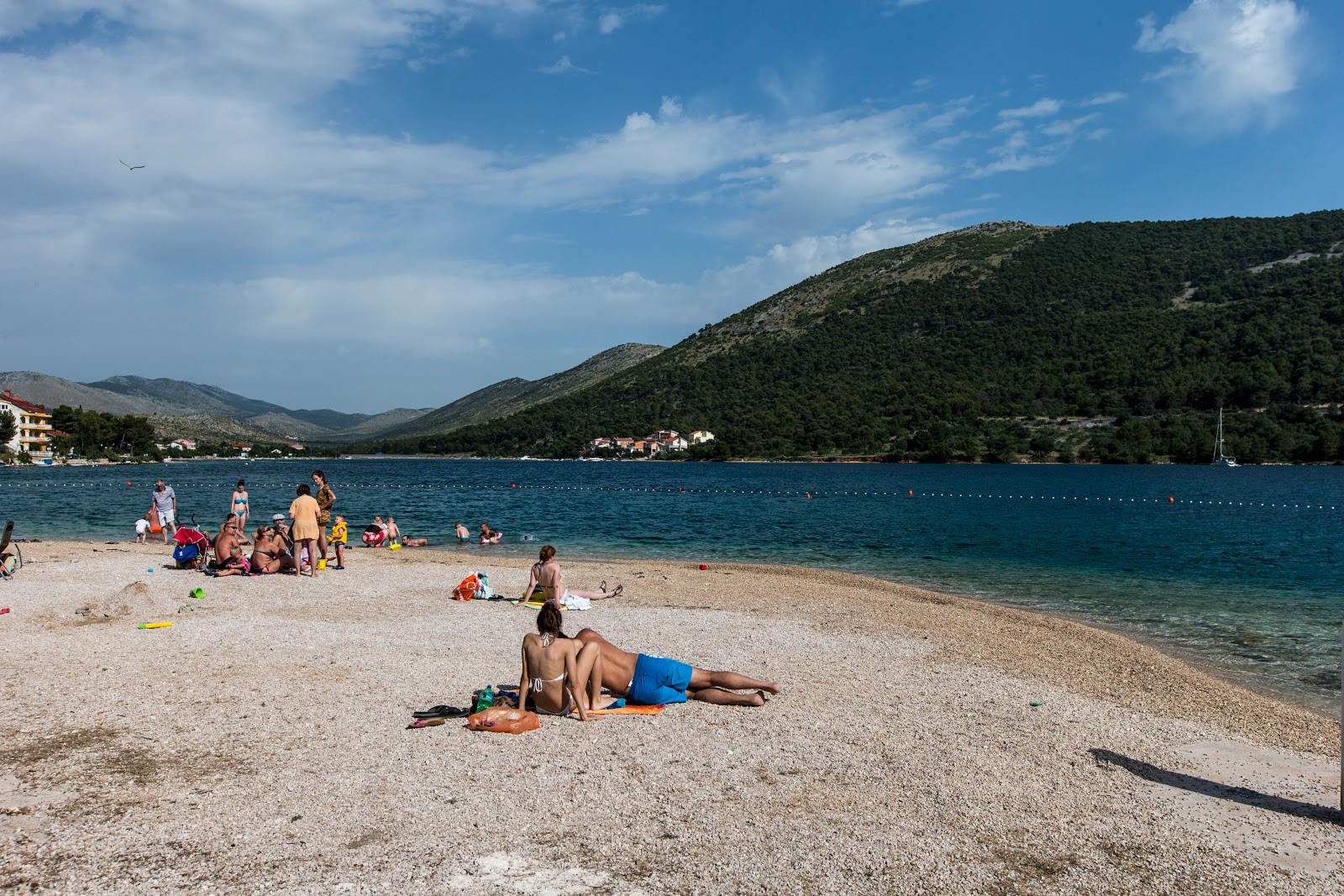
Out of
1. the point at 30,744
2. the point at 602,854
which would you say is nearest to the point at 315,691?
the point at 30,744

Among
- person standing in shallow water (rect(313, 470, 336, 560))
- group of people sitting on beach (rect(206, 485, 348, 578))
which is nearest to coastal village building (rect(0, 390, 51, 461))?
group of people sitting on beach (rect(206, 485, 348, 578))

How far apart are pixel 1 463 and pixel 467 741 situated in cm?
12435

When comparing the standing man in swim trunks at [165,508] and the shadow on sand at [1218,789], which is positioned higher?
the standing man in swim trunks at [165,508]

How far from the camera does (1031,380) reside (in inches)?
4498

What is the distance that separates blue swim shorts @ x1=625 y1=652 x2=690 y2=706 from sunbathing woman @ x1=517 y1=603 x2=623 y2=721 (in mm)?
552

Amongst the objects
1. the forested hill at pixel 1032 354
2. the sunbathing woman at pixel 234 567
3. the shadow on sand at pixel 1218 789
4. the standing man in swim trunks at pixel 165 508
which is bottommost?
the shadow on sand at pixel 1218 789

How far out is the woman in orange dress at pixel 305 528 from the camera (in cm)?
1661

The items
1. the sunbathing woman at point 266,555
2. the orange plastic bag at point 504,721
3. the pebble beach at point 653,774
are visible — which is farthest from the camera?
the sunbathing woman at point 266,555

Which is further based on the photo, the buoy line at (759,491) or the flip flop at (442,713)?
the buoy line at (759,491)

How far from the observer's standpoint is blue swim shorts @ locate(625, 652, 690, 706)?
8.14 metres

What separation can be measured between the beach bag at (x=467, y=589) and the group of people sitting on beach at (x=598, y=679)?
24.5 feet

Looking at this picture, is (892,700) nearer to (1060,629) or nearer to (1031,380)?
(1060,629)

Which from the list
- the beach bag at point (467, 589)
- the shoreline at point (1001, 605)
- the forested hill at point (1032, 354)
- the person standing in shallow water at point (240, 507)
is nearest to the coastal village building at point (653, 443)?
the forested hill at point (1032, 354)

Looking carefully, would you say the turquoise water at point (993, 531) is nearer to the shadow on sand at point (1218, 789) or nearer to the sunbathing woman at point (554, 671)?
the shadow on sand at point (1218, 789)
